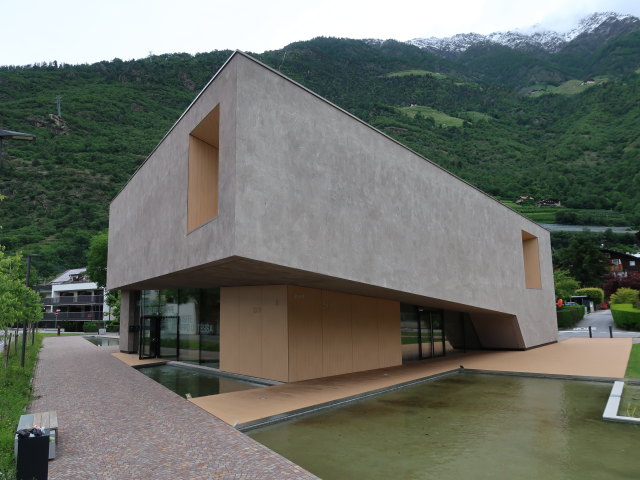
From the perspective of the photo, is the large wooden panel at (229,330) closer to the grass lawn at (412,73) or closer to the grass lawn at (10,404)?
the grass lawn at (10,404)

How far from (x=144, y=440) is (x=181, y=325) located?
1096 cm

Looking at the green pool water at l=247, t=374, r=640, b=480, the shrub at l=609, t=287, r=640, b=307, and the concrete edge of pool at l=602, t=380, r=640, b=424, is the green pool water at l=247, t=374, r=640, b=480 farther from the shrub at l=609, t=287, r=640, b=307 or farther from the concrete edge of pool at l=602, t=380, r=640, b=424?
the shrub at l=609, t=287, r=640, b=307

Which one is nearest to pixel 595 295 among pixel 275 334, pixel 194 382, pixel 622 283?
pixel 622 283

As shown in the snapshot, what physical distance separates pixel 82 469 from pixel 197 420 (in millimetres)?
2591

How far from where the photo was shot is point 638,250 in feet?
257

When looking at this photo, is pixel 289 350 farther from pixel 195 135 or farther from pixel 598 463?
pixel 598 463

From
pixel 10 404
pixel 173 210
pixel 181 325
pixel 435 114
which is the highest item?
pixel 435 114

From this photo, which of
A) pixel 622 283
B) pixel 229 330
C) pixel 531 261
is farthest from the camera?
pixel 622 283

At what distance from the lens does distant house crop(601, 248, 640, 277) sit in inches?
2640

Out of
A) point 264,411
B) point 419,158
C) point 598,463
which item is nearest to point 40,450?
point 264,411

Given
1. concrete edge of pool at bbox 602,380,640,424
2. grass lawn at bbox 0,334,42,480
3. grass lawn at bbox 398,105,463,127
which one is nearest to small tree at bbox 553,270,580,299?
concrete edge of pool at bbox 602,380,640,424

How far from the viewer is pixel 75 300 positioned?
63.2m

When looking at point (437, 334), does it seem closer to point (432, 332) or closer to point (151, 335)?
point (432, 332)

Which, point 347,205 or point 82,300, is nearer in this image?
point 347,205
